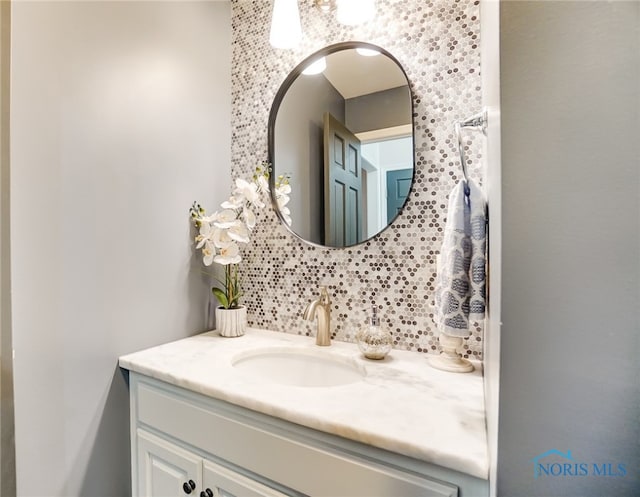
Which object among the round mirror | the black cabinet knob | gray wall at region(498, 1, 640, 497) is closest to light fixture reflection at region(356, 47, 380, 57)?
the round mirror

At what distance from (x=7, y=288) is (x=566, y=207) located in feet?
3.82

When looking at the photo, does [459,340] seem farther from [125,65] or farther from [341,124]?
[125,65]

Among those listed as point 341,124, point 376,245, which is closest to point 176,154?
point 341,124

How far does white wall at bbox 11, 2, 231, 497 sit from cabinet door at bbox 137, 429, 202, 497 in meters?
0.12

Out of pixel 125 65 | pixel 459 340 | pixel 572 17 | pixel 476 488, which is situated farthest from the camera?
pixel 125 65

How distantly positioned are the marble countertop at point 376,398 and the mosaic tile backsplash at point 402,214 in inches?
5.8

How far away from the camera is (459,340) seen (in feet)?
2.99

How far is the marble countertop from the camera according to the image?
22.3 inches

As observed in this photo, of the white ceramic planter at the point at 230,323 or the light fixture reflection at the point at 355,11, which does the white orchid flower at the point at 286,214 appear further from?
the light fixture reflection at the point at 355,11

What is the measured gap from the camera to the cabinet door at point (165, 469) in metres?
0.86

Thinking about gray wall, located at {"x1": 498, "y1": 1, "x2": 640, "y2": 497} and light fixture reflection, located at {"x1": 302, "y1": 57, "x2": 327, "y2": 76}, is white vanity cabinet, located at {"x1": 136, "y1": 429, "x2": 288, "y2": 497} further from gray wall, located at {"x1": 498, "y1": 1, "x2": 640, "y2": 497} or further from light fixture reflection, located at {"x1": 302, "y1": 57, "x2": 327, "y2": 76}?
light fixture reflection, located at {"x1": 302, "y1": 57, "x2": 327, "y2": 76}

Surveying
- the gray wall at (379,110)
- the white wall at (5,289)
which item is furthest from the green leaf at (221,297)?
the gray wall at (379,110)

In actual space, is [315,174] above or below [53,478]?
above

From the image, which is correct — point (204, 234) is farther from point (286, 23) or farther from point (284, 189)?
point (286, 23)
